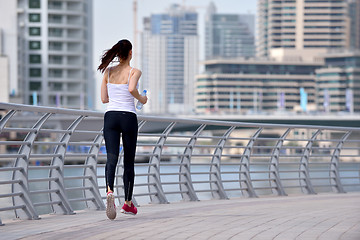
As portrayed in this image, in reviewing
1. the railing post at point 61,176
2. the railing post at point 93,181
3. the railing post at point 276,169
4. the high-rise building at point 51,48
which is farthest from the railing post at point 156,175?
the high-rise building at point 51,48

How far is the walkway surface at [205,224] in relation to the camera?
6734mm

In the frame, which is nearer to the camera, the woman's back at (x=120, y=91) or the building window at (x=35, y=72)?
the woman's back at (x=120, y=91)

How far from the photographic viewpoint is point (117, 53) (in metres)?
8.29

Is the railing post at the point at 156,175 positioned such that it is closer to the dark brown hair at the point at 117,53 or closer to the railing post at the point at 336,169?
the dark brown hair at the point at 117,53

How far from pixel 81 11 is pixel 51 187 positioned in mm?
116516

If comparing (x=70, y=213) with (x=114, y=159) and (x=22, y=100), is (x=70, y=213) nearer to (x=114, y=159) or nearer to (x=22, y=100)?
(x=114, y=159)

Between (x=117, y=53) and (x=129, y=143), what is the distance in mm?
874

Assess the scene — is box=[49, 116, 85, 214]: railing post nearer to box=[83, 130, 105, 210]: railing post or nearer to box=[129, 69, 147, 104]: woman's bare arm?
box=[83, 130, 105, 210]: railing post

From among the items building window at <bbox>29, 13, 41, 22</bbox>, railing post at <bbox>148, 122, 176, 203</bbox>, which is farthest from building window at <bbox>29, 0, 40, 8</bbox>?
railing post at <bbox>148, 122, 176, 203</bbox>

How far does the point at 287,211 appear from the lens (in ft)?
30.5

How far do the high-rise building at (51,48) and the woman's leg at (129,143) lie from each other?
114 meters

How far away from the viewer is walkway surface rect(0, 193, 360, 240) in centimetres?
673

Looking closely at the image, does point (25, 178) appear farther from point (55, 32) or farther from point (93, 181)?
point (55, 32)

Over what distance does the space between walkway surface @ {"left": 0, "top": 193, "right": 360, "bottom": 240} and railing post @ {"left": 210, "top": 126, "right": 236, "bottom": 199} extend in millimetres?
2012
